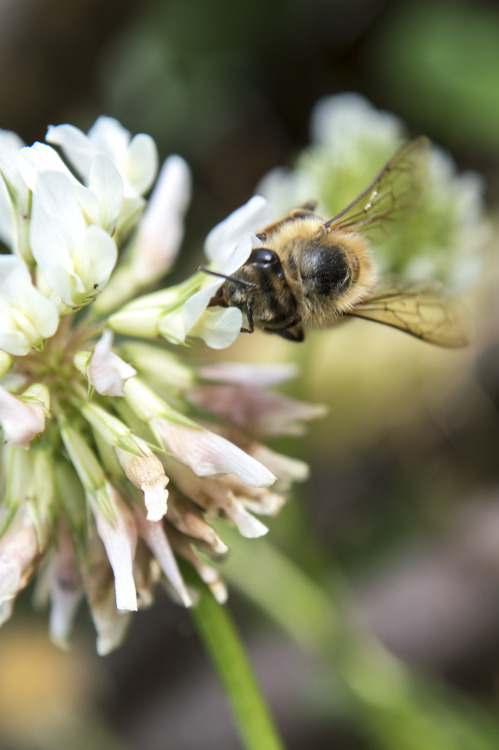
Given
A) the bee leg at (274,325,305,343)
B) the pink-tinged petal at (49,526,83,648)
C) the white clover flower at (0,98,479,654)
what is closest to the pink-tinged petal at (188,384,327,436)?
the white clover flower at (0,98,479,654)

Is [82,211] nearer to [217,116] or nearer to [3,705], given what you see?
[3,705]

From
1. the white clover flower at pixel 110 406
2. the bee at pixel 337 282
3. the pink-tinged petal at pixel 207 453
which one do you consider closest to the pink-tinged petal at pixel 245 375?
the white clover flower at pixel 110 406

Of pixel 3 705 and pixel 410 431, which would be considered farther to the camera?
pixel 410 431

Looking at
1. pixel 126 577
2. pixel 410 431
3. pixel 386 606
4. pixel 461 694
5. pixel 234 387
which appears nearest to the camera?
pixel 126 577

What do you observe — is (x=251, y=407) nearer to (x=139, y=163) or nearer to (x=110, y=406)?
(x=110, y=406)

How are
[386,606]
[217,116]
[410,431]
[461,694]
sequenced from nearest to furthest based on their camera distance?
1. [461,694]
2. [386,606]
3. [410,431]
4. [217,116]

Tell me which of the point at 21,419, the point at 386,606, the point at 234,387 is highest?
the point at 234,387

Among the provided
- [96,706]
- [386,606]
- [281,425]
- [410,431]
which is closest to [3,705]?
[96,706]
